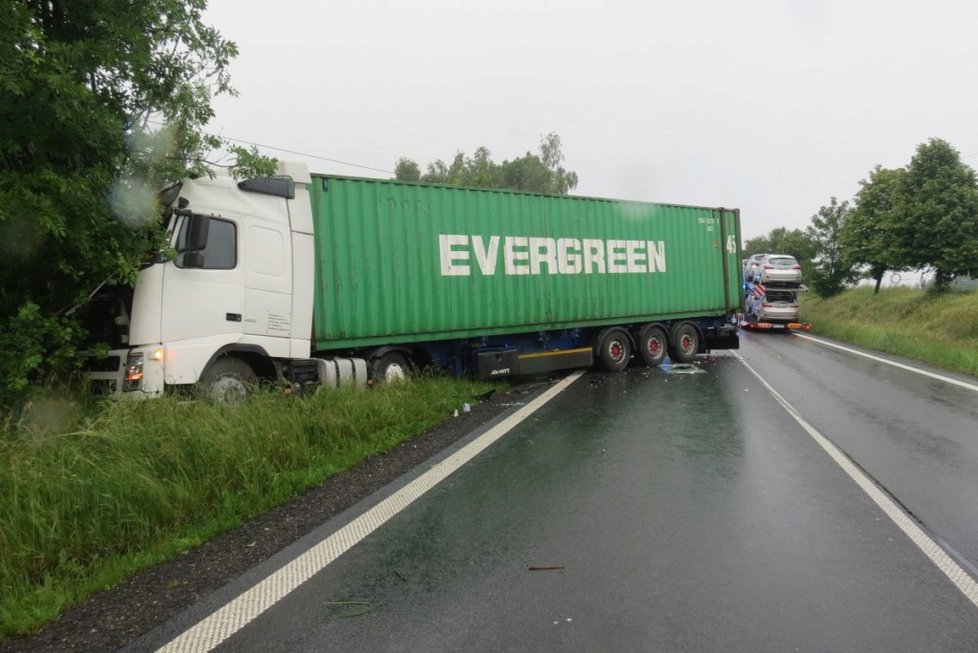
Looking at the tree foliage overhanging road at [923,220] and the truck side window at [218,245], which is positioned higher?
the tree foliage overhanging road at [923,220]

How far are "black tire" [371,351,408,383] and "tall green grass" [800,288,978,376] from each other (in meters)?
11.0

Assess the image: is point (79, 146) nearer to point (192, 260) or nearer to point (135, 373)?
point (192, 260)

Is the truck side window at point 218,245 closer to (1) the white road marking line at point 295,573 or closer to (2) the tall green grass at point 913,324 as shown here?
(1) the white road marking line at point 295,573

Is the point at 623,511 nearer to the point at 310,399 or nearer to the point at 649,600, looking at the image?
the point at 649,600

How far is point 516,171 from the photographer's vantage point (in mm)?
52844

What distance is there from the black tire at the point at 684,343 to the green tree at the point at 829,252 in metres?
23.5

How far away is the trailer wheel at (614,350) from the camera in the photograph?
1313cm

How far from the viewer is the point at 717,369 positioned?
536 inches

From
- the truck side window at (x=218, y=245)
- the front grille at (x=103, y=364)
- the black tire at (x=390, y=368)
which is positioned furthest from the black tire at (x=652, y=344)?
the front grille at (x=103, y=364)

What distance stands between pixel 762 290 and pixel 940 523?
22.9m

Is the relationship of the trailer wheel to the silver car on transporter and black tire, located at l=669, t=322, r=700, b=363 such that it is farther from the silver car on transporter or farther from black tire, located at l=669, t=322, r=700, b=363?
the silver car on transporter

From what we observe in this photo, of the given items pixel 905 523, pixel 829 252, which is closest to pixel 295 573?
pixel 905 523

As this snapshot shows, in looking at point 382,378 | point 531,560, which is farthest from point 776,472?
point 382,378

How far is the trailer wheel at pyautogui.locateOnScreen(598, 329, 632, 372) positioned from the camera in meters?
13.1
